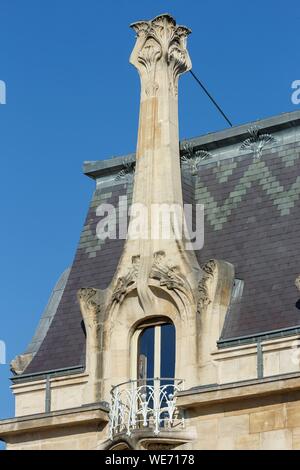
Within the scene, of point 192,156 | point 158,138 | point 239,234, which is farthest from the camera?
point 192,156

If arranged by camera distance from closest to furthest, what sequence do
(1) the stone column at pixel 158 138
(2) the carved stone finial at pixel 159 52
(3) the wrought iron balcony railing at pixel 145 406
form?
(3) the wrought iron balcony railing at pixel 145 406 < (1) the stone column at pixel 158 138 < (2) the carved stone finial at pixel 159 52

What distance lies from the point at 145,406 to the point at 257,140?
314 inches

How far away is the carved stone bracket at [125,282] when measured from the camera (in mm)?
46562

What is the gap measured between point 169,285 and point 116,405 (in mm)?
3142

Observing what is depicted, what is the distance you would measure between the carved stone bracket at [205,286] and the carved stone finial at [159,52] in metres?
5.26

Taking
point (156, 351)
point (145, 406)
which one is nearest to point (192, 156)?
point (156, 351)

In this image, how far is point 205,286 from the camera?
1784 inches

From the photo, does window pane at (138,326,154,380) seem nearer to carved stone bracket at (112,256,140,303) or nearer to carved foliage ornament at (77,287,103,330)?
carved stone bracket at (112,256,140,303)

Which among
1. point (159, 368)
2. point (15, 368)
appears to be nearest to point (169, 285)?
point (159, 368)

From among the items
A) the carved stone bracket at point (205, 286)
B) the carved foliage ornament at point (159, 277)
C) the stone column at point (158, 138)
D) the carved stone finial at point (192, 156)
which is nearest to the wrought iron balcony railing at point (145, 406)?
the carved stone bracket at point (205, 286)

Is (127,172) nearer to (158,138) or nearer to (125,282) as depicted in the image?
(158,138)

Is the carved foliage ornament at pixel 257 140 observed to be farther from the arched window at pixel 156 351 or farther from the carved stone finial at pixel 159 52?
the arched window at pixel 156 351

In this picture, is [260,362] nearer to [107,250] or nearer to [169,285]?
[169,285]

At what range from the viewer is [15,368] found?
4866 centimetres
